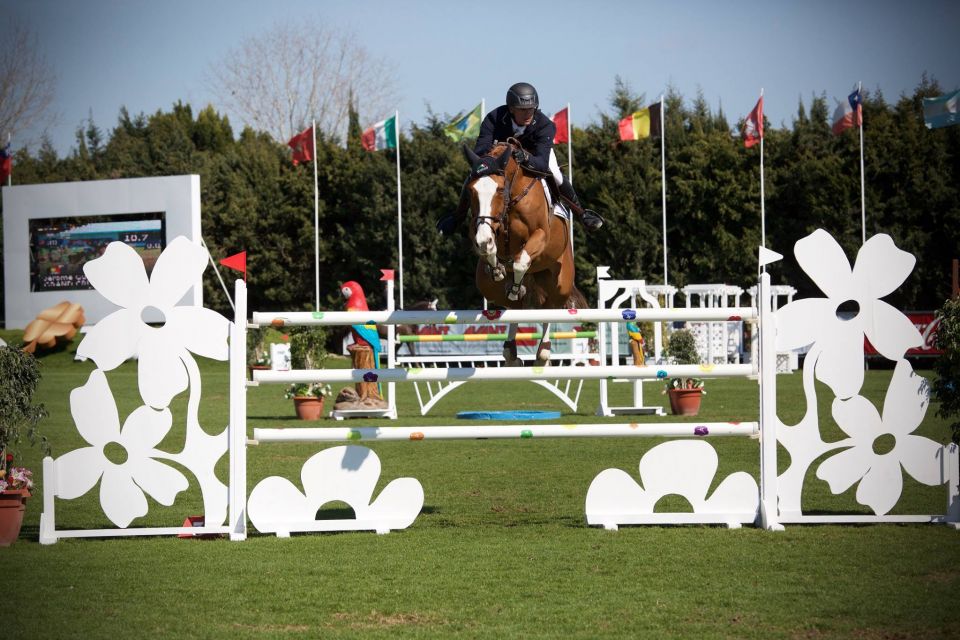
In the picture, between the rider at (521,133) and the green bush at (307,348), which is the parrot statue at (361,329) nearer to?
the green bush at (307,348)

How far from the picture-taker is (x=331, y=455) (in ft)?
21.6

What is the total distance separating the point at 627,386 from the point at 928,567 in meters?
15.8

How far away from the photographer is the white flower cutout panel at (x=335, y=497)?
655 centimetres

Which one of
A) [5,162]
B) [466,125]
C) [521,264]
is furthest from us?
[5,162]

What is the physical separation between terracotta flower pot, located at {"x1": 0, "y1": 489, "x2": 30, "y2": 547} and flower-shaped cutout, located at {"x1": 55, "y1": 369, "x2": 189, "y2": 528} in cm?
29

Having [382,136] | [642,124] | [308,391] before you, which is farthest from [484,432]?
[382,136]

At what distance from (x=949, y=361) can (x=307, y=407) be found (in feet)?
32.0

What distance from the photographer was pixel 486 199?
632 centimetres

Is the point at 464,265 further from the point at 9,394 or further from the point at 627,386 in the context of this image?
the point at 9,394

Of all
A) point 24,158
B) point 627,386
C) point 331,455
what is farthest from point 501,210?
point 24,158

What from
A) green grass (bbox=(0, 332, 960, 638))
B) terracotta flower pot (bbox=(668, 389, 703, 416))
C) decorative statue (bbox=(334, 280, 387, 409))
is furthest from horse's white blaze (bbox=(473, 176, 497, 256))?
terracotta flower pot (bbox=(668, 389, 703, 416))

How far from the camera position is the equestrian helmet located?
6965mm

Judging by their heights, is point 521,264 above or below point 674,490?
above

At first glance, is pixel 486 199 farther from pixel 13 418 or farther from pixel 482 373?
pixel 13 418
